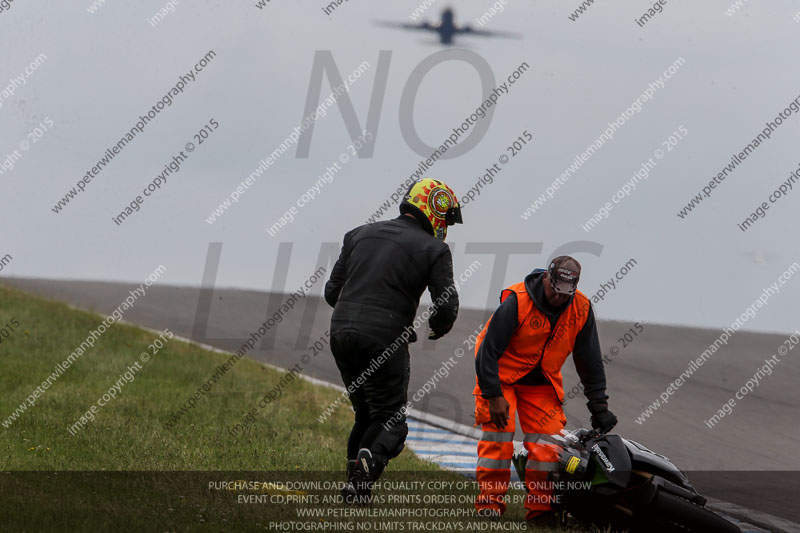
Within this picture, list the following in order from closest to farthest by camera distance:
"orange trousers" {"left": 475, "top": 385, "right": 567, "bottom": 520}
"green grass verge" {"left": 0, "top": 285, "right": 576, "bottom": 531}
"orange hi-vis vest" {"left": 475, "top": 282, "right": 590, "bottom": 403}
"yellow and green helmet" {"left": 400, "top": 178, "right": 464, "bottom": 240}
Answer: "green grass verge" {"left": 0, "top": 285, "right": 576, "bottom": 531}, "orange trousers" {"left": 475, "top": 385, "right": 567, "bottom": 520}, "orange hi-vis vest" {"left": 475, "top": 282, "right": 590, "bottom": 403}, "yellow and green helmet" {"left": 400, "top": 178, "right": 464, "bottom": 240}

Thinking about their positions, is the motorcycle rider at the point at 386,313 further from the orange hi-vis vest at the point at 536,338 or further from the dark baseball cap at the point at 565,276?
the dark baseball cap at the point at 565,276

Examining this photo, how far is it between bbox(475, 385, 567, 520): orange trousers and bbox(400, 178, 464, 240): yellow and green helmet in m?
1.19

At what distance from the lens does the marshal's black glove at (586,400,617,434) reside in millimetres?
6598

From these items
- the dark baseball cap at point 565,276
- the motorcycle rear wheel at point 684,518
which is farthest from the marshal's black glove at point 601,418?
the dark baseball cap at point 565,276

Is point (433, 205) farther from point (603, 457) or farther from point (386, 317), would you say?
point (603, 457)

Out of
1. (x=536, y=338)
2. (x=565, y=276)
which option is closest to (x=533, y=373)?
(x=536, y=338)

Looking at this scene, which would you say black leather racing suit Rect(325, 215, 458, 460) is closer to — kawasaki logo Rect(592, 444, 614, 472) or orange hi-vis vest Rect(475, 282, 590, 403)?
orange hi-vis vest Rect(475, 282, 590, 403)

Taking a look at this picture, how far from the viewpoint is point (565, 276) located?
6406 mm

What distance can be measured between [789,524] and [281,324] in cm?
1334

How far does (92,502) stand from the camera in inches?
235

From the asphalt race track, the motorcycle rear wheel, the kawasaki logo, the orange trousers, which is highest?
the motorcycle rear wheel

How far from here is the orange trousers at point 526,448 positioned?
6391mm

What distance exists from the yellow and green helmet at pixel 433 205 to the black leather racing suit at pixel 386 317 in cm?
12

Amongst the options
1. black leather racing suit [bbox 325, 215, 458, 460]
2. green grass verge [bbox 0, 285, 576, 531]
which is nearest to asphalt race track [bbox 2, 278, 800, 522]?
green grass verge [bbox 0, 285, 576, 531]
